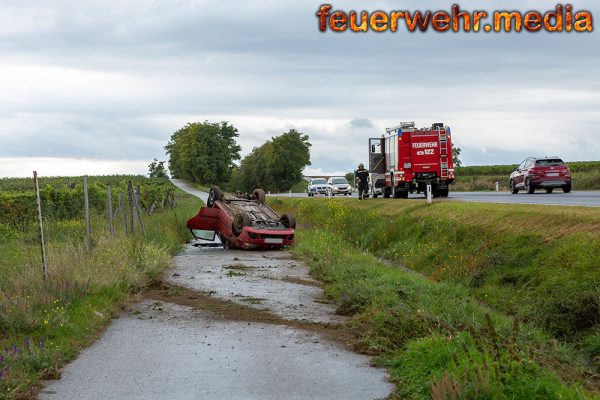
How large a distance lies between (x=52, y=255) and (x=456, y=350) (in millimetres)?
8587

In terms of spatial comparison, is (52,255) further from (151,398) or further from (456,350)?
(456,350)

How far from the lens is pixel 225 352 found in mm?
10906

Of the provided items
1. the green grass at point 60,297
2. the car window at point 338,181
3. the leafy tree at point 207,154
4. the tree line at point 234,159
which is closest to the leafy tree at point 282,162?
the tree line at point 234,159

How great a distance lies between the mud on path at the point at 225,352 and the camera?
894 cm

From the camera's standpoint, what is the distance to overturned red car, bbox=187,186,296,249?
27.2 metres

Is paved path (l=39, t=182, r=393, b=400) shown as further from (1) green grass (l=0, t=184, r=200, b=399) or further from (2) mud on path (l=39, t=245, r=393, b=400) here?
(1) green grass (l=0, t=184, r=200, b=399)

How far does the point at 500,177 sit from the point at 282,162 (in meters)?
58.3

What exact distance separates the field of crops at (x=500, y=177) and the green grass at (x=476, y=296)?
1033 inches

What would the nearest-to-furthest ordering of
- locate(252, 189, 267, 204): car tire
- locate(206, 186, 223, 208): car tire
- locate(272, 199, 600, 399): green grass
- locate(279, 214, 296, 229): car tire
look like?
1. locate(272, 199, 600, 399): green grass
2. locate(279, 214, 296, 229): car tire
3. locate(206, 186, 223, 208): car tire
4. locate(252, 189, 267, 204): car tire

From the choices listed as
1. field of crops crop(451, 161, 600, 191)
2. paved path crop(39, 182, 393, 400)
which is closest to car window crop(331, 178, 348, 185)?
field of crops crop(451, 161, 600, 191)

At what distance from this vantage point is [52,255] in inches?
602

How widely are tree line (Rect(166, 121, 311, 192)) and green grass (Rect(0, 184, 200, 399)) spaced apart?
11514 centimetres

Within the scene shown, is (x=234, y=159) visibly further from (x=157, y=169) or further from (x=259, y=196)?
(x=259, y=196)

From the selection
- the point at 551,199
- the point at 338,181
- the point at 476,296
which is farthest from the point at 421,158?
the point at 338,181
